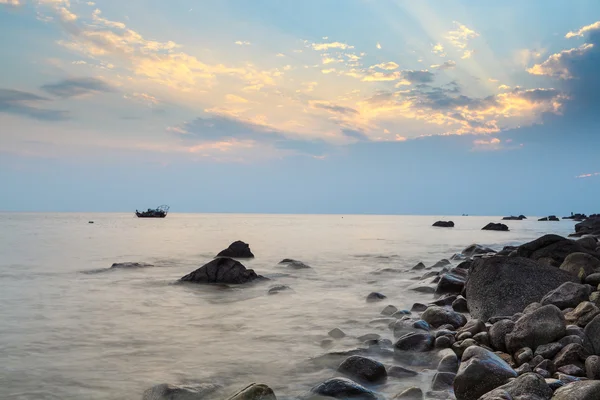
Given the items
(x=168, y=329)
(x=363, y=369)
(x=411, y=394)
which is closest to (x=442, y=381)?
(x=411, y=394)

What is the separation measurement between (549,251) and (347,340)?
342 inches

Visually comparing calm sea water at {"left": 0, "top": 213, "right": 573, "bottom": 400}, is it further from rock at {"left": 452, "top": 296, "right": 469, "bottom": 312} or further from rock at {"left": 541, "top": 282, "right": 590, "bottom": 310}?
rock at {"left": 541, "top": 282, "right": 590, "bottom": 310}

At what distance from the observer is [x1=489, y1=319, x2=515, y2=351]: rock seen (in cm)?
745

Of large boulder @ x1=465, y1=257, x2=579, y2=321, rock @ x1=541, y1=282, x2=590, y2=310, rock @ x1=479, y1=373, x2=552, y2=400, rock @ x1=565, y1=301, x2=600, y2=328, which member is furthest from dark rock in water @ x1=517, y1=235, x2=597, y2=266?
rock @ x1=479, y1=373, x2=552, y2=400

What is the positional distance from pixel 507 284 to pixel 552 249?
A: 5.75 m

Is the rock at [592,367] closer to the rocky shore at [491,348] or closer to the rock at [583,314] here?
the rocky shore at [491,348]

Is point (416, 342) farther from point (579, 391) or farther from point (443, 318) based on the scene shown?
point (579, 391)

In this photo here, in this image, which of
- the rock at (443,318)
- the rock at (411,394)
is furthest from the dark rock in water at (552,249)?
the rock at (411,394)

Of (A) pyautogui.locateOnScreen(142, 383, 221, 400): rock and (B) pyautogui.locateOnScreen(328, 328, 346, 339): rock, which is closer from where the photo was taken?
(A) pyautogui.locateOnScreen(142, 383, 221, 400): rock

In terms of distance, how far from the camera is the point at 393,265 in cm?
2516

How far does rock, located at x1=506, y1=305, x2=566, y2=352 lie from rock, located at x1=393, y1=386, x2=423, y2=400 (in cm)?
193

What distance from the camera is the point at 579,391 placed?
15.5 ft

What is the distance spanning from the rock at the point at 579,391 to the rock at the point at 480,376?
79 cm

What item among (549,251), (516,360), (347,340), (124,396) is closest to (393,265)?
(549,251)
